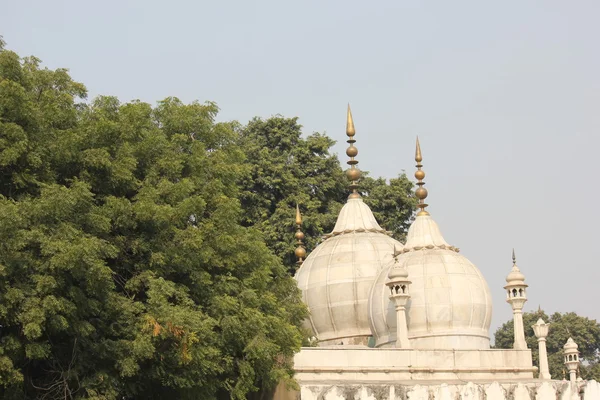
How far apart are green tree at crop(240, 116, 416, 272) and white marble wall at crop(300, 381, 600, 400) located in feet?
54.9

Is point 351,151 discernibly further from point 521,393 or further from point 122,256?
point 122,256

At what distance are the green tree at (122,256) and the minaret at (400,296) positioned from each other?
5.70 metres

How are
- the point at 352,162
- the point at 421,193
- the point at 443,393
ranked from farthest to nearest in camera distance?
the point at 352,162 → the point at 421,193 → the point at 443,393

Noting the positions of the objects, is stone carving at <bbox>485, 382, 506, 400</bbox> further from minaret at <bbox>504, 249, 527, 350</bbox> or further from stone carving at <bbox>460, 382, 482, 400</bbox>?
minaret at <bbox>504, 249, 527, 350</bbox>

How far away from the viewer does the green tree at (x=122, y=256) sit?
69.7ft

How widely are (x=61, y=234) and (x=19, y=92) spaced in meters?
2.96

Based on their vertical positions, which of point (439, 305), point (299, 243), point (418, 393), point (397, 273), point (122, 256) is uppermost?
point (299, 243)

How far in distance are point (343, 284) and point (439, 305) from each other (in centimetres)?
425

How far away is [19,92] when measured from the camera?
71.7 ft

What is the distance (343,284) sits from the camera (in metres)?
35.3

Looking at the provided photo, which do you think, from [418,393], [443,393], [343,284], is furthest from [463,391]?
[343,284]

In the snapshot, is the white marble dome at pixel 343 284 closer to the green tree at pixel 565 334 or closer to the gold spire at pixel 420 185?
the gold spire at pixel 420 185

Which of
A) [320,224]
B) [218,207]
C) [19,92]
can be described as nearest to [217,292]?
[218,207]

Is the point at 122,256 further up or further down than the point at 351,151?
further down
